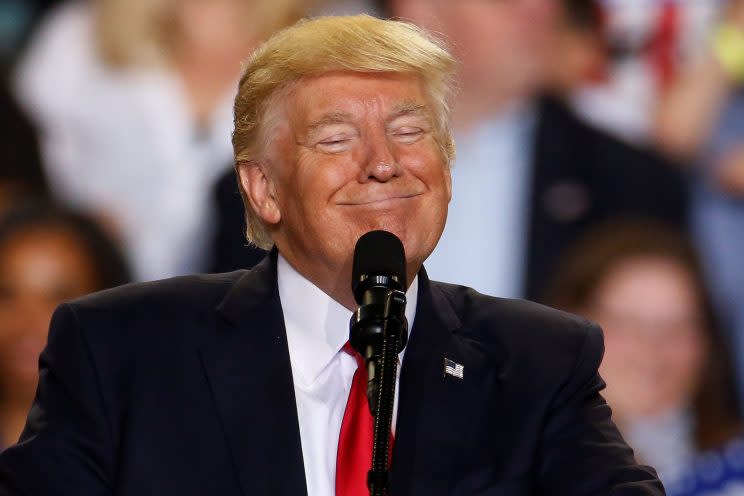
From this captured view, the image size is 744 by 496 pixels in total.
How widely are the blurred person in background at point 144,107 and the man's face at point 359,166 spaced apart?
220cm

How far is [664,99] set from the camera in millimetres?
4484

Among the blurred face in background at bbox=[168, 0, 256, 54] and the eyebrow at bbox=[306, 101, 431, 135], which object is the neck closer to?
the blurred face in background at bbox=[168, 0, 256, 54]

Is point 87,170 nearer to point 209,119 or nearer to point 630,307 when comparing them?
point 209,119

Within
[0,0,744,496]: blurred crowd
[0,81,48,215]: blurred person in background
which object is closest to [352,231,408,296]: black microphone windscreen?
[0,0,744,496]: blurred crowd

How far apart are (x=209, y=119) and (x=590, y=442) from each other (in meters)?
2.63

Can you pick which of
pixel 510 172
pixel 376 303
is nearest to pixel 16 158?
pixel 510 172

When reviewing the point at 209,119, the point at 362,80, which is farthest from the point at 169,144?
the point at 362,80

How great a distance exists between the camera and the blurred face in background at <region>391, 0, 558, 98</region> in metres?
4.43

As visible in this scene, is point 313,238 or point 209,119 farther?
point 209,119

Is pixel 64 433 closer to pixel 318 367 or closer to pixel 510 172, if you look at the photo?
pixel 318 367

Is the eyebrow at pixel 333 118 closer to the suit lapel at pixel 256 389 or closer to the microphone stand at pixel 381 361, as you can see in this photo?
the suit lapel at pixel 256 389

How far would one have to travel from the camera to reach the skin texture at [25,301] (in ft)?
14.1

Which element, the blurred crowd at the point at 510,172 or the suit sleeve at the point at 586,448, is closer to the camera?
the suit sleeve at the point at 586,448

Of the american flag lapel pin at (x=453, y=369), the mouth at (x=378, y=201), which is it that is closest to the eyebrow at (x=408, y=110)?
the mouth at (x=378, y=201)
